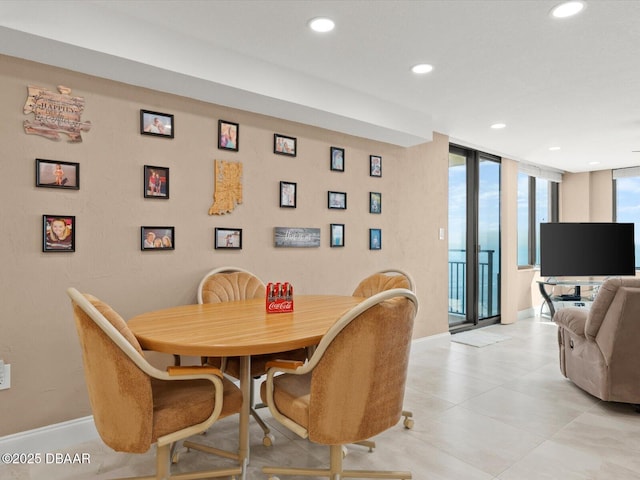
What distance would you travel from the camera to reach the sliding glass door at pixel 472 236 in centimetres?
525

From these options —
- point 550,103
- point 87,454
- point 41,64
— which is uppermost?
point 550,103

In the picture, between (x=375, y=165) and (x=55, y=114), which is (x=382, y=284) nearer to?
(x=375, y=165)

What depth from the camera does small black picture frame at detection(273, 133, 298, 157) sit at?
322 centimetres

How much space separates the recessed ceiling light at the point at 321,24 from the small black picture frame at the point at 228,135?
0.94 m

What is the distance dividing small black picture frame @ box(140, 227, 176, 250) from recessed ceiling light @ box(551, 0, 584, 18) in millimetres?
2575

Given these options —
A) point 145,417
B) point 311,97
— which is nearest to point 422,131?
point 311,97

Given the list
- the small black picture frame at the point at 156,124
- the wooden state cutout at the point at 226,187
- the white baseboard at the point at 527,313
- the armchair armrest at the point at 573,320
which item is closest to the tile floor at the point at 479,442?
the armchair armrest at the point at 573,320

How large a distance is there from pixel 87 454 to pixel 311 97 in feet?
8.79

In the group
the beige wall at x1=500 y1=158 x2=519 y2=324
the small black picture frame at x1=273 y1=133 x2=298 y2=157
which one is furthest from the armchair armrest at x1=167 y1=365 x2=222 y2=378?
the beige wall at x1=500 y1=158 x2=519 y2=324

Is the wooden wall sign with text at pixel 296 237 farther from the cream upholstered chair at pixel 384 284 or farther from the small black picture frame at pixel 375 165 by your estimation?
the small black picture frame at pixel 375 165

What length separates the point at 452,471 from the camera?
2010mm

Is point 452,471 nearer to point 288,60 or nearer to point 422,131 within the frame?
point 288,60

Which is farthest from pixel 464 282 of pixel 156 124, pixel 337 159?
pixel 156 124

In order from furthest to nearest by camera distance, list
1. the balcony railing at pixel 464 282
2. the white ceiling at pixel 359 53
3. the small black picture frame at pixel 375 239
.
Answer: the balcony railing at pixel 464 282, the small black picture frame at pixel 375 239, the white ceiling at pixel 359 53
